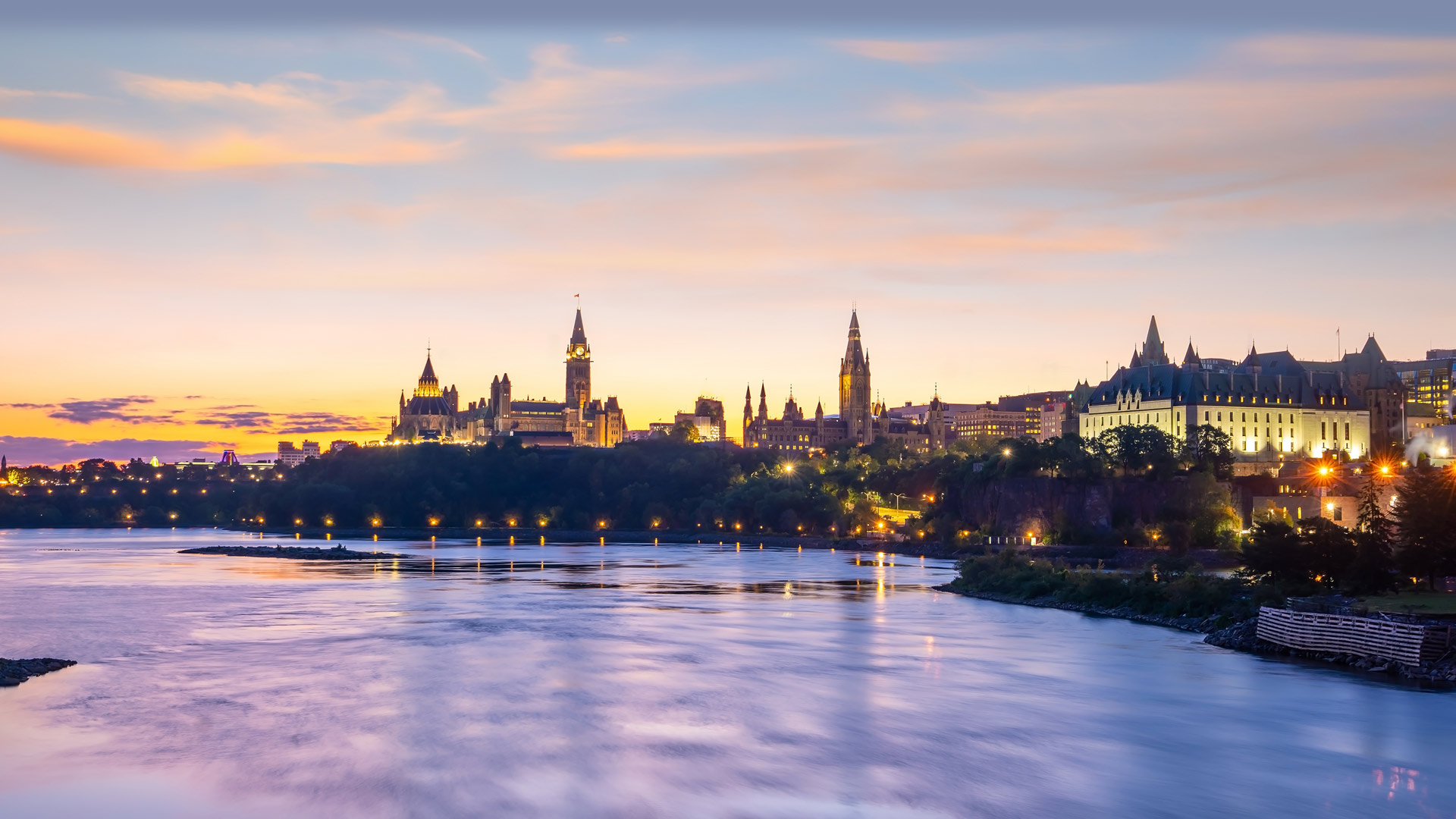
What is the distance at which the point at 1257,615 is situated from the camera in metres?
50.5

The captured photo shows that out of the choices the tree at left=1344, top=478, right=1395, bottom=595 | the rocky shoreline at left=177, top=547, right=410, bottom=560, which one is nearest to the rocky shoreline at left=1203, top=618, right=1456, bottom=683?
the tree at left=1344, top=478, right=1395, bottom=595

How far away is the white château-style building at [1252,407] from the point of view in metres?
156

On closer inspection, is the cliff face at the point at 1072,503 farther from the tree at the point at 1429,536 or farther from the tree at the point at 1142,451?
the tree at the point at 1429,536

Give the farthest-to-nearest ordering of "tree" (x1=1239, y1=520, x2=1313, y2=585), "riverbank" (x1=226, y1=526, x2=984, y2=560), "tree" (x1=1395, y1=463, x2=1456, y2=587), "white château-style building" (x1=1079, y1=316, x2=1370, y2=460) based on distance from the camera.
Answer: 1. "white château-style building" (x1=1079, y1=316, x2=1370, y2=460)
2. "riverbank" (x1=226, y1=526, x2=984, y2=560)
3. "tree" (x1=1239, y1=520, x2=1313, y2=585)
4. "tree" (x1=1395, y1=463, x2=1456, y2=587)

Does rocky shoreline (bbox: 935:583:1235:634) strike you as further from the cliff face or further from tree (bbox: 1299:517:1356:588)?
the cliff face

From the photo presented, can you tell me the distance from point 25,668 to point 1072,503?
97.4 m

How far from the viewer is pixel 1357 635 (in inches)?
1682

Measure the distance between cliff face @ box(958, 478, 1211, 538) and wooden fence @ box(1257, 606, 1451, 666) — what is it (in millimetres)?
72667

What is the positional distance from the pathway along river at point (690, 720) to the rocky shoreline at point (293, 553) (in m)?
56.1

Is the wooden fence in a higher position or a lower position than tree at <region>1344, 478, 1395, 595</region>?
lower

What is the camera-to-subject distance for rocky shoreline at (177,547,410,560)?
125500mm

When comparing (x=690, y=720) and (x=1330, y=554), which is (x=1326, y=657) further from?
(x=690, y=720)

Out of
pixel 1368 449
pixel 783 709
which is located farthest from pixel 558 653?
pixel 1368 449

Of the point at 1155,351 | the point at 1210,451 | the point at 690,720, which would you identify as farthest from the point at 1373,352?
the point at 690,720
